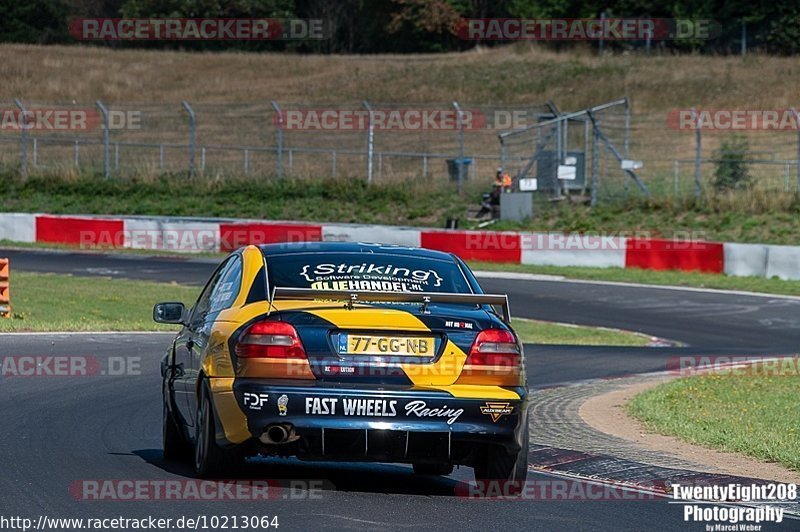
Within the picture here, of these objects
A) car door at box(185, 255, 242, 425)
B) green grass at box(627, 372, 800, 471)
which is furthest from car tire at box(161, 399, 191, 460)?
green grass at box(627, 372, 800, 471)

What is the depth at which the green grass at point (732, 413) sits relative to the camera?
32.9 feet

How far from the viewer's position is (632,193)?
3600cm

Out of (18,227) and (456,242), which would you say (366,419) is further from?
(18,227)

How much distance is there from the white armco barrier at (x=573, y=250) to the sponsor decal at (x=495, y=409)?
76.0ft

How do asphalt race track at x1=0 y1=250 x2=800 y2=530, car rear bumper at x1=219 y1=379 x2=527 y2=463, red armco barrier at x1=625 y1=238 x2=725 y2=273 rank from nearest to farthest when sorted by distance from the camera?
asphalt race track at x1=0 y1=250 x2=800 y2=530, car rear bumper at x1=219 y1=379 x2=527 y2=463, red armco barrier at x1=625 y1=238 x2=725 y2=273

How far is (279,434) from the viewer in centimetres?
735

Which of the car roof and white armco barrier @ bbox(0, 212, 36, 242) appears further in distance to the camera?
white armco barrier @ bbox(0, 212, 36, 242)

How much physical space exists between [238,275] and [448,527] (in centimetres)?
222

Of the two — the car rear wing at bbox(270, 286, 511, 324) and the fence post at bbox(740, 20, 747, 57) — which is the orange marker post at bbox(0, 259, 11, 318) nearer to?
the car rear wing at bbox(270, 286, 511, 324)

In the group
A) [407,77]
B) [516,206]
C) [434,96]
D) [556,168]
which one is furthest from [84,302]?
[407,77]

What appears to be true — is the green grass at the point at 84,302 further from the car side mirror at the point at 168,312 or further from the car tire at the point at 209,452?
the car tire at the point at 209,452

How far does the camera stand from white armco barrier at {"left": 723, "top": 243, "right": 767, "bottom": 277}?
28688mm

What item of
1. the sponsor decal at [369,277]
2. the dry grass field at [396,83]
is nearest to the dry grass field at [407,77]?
the dry grass field at [396,83]

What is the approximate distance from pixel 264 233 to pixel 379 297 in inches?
1011
